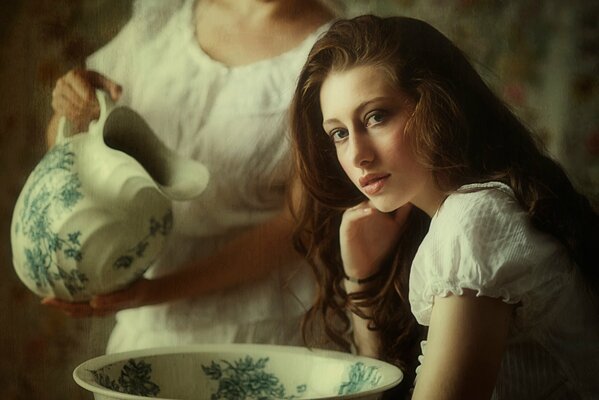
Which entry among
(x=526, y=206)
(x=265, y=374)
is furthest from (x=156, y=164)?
(x=526, y=206)

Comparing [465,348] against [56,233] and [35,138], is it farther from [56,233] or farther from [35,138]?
[35,138]

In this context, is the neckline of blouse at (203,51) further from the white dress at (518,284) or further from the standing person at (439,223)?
the white dress at (518,284)

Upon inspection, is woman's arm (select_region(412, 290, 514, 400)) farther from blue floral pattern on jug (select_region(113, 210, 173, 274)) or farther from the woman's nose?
blue floral pattern on jug (select_region(113, 210, 173, 274))

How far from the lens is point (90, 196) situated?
1370 millimetres

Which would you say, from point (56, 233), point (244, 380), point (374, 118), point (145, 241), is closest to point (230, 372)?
point (244, 380)

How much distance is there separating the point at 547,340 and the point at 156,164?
689 mm

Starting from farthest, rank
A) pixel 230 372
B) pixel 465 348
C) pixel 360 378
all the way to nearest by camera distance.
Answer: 1. pixel 230 372
2. pixel 360 378
3. pixel 465 348

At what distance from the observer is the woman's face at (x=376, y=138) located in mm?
1261

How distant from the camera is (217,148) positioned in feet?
4.68

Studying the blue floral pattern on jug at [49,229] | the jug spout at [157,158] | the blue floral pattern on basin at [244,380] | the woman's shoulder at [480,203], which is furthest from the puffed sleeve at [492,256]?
the blue floral pattern on jug at [49,229]

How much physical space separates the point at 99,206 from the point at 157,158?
0.13 m

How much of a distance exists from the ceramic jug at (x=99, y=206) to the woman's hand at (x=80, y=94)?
0.06 feet

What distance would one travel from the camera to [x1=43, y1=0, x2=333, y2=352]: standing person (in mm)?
1398

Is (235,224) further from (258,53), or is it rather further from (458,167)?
(458,167)
